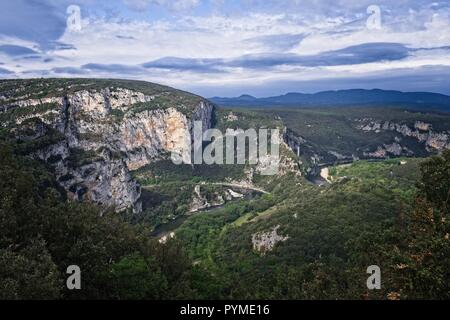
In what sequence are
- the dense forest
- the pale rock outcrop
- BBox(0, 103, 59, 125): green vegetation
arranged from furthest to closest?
BBox(0, 103, 59, 125): green vegetation, the pale rock outcrop, the dense forest

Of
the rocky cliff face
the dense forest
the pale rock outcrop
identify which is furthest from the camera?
the rocky cliff face

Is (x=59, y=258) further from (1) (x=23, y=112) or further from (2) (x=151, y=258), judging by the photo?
(1) (x=23, y=112)

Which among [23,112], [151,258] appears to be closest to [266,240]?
[151,258]

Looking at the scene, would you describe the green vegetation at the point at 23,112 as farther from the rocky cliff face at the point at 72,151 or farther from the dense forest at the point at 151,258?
the dense forest at the point at 151,258

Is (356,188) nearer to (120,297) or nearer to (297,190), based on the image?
(297,190)

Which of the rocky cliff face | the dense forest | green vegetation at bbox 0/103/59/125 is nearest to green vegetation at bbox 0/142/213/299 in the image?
the dense forest

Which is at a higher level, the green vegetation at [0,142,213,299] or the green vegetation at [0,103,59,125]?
the green vegetation at [0,103,59,125]

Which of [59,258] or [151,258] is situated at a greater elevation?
[59,258]

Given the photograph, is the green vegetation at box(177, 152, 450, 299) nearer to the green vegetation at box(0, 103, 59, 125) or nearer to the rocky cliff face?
the rocky cliff face

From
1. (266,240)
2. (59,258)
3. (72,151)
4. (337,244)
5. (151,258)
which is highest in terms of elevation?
(59,258)

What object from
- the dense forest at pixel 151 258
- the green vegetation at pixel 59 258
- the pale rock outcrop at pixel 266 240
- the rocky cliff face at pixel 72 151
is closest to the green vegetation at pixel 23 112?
the rocky cliff face at pixel 72 151

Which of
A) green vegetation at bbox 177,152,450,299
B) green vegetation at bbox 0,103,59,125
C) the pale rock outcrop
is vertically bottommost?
the pale rock outcrop
